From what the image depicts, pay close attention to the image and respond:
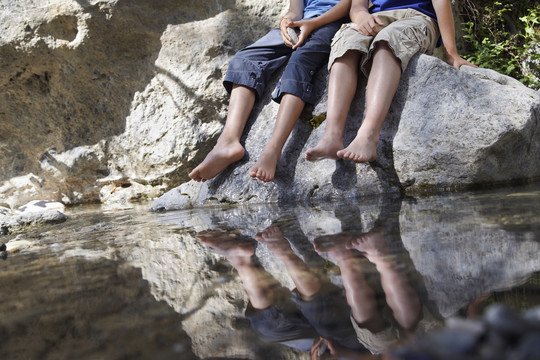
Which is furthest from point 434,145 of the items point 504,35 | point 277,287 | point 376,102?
point 504,35

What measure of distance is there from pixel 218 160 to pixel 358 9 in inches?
47.5

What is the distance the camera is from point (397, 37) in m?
Answer: 2.23

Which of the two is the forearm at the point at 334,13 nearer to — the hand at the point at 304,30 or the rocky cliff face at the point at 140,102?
the hand at the point at 304,30

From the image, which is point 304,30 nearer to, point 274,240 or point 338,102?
point 338,102

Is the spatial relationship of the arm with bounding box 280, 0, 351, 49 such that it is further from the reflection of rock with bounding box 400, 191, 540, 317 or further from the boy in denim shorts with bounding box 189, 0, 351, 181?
the reflection of rock with bounding box 400, 191, 540, 317

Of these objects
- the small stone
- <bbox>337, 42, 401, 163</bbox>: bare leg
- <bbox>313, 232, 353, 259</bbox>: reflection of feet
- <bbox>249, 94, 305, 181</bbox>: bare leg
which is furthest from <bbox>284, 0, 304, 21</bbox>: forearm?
the small stone

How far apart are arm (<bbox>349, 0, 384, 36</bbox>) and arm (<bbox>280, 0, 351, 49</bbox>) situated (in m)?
0.12

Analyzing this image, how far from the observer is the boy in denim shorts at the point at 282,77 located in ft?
7.92

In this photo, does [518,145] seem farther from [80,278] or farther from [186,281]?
[80,278]

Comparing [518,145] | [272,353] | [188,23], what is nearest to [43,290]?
[272,353]

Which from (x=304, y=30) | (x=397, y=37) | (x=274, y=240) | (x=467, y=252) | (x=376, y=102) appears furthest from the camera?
(x=304, y=30)

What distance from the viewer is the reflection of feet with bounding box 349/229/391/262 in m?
0.90

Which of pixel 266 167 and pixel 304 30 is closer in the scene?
pixel 266 167

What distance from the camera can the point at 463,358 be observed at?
1.17 ft
